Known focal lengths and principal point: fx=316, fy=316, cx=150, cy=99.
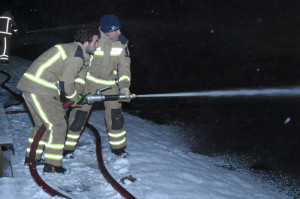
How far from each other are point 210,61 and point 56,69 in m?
11.5

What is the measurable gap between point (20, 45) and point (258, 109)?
37.3 feet

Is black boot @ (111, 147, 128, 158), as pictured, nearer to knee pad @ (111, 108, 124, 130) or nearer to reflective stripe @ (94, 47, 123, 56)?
knee pad @ (111, 108, 124, 130)

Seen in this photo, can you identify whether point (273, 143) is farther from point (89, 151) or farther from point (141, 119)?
point (89, 151)

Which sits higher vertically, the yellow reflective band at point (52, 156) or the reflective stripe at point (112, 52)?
the reflective stripe at point (112, 52)

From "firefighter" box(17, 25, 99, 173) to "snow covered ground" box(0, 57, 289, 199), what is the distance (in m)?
0.41

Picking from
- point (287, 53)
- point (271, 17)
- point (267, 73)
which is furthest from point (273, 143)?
point (271, 17)

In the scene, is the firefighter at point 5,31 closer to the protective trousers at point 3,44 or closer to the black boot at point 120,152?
the protective trousers at point 3,44

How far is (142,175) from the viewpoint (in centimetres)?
396

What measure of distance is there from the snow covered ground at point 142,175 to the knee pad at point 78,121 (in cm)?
44

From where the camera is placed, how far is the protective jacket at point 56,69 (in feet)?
10.9

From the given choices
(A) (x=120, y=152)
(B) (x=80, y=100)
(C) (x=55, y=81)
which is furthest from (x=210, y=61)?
(C) (x=55, y=81)

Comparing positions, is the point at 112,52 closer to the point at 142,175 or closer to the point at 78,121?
the point at 78,121

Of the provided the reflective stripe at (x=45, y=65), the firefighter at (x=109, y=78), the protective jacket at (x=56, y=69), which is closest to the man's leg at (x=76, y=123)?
the firefighter at (x=109, y=78)

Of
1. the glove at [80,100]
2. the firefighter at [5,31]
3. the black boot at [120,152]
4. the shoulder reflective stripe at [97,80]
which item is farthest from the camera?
the firefighter at [5,31]
